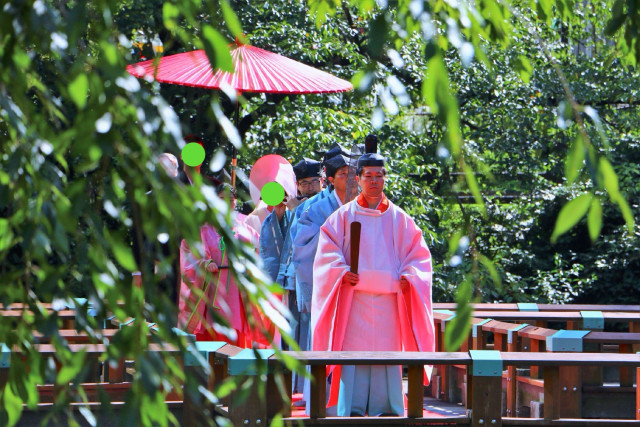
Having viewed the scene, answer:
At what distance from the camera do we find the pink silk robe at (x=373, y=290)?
18.0ft

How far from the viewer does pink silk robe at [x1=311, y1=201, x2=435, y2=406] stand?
18.0ft

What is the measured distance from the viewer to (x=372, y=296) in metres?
5.54

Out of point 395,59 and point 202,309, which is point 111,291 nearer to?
point 395,59

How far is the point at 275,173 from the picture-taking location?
6668 mm

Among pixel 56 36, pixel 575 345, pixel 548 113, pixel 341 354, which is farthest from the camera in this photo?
pixel 548 113

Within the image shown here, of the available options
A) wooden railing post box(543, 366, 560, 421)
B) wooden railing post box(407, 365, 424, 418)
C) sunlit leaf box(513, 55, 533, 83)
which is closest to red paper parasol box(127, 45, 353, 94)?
wooden railing post box(407, 365, 424, 418)

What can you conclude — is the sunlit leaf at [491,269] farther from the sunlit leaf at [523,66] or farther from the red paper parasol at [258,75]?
the red paper parasol at [258,75]

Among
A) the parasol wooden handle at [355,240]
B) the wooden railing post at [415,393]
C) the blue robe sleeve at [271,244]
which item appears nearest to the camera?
the wooden railing post at [415,393]

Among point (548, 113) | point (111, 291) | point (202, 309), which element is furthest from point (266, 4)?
point (111, 291)

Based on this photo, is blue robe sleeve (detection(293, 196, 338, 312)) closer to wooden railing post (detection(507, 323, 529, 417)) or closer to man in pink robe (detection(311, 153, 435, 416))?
man in pink robe (detection(311, 153, 435, 416))

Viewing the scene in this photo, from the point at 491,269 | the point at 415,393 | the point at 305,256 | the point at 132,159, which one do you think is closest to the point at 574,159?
the point at 491,269

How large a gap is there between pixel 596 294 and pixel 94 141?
11.4 metres

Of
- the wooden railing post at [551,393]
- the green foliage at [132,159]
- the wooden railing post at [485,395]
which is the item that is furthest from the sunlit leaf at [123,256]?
the wooden railing post at [551,393]

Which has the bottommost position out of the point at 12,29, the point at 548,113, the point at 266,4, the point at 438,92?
the point at 438,92
